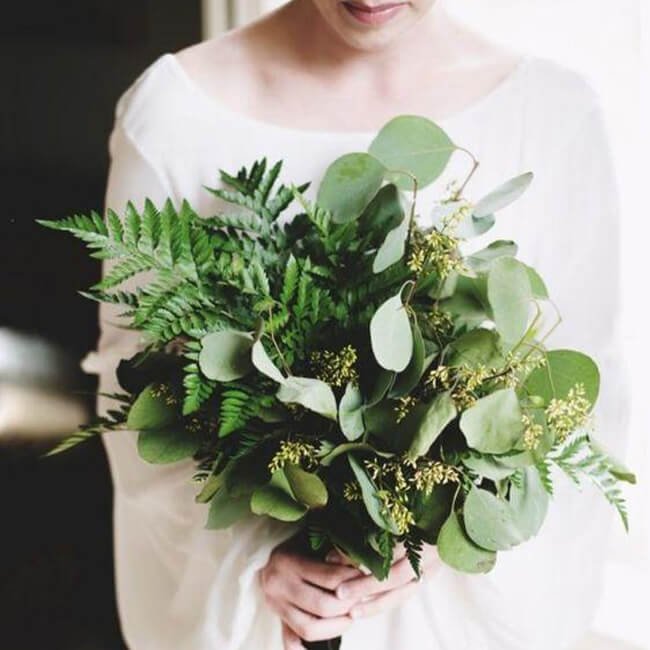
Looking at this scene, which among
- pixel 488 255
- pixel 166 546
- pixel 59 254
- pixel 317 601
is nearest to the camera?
pixel 488 255

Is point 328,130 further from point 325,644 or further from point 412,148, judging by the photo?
point 325,644

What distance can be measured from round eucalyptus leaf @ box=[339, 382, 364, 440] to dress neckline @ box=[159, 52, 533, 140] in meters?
0.36

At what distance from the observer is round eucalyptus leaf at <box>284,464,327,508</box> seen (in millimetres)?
763

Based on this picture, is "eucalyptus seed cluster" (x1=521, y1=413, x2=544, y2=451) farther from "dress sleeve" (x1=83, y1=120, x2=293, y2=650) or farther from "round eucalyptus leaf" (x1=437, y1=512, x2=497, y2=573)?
"dress sleeve" (x1=83, y1=120, x2=293, y2=650)

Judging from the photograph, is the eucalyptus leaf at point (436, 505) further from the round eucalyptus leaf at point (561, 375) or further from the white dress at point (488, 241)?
the white dress at point (488, 241)

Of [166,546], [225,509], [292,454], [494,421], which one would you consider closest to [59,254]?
[166,546]

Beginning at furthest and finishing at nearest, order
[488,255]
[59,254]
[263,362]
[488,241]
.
A: 1. [59,254]
2. [488,241]
3. [488,255]
4. [263,362]

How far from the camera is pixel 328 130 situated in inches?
41.3

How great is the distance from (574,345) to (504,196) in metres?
0.26

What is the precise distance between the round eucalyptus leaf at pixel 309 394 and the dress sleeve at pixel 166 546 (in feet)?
0.85

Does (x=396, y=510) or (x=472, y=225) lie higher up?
(x=472, y=225)

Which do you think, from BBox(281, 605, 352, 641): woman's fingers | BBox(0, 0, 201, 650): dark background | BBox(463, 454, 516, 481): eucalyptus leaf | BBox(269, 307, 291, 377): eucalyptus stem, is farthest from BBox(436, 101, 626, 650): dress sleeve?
BBox(0, 0, 201, 650): dark background

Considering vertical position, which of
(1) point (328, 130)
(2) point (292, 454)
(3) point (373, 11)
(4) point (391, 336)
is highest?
(3) point (373, 11)

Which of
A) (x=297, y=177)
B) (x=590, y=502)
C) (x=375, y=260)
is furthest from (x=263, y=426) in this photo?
(x=590, y=502)
